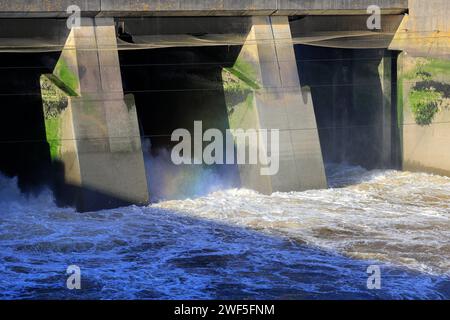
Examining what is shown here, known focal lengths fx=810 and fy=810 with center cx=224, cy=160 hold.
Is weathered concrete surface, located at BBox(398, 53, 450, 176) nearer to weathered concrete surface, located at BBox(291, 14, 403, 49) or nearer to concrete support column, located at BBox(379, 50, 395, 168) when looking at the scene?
concrete support column, located at BBox(379, 50, 395, 168)

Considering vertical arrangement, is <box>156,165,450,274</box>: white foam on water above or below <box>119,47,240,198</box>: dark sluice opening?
below

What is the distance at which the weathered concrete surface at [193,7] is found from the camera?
16250 mm

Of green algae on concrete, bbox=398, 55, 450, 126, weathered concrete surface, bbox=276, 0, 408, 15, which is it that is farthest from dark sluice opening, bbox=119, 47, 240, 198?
green algae on concrete, bbox=398, 55, 450, 126

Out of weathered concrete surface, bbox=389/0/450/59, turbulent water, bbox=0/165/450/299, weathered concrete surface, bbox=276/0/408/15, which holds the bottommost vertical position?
turbulent water, bbox=0/165/450/299

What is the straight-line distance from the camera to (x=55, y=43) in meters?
Result: 17.0

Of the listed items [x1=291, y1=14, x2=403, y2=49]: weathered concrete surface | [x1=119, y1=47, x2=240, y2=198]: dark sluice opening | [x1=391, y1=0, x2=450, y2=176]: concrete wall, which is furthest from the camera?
[x1=391, y1=0, x2=450, y2=176]: concrete wall

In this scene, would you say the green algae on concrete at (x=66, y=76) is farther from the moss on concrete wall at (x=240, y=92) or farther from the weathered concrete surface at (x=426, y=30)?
the weathered concrete surface at (x=426, y=30)

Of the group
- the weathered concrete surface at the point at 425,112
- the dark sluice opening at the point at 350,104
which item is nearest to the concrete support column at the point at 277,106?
the dark sluice opening at the point at 350,104

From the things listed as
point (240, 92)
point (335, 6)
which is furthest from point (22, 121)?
point (335, 6)

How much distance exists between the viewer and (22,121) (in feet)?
61.0

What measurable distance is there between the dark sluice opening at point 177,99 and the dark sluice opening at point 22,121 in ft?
7.47

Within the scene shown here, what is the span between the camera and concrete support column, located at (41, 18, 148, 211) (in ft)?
53.6

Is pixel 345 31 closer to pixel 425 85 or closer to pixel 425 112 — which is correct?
pixel 425 85

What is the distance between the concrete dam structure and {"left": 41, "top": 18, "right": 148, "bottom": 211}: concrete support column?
3 centimetres
